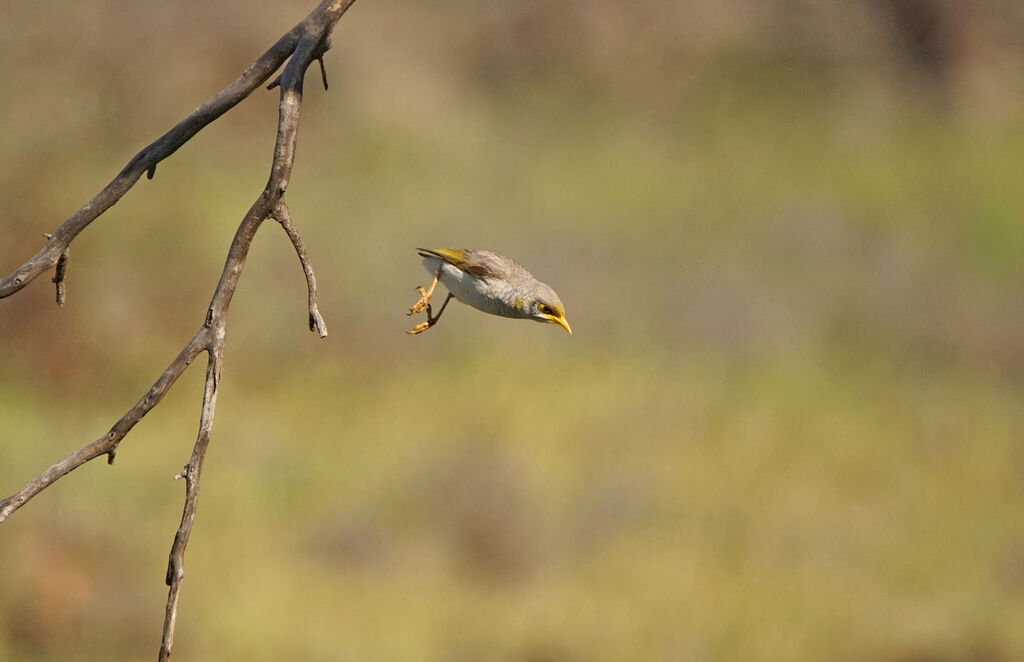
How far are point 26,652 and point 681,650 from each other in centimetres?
1309

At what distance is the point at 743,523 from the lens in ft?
99.0

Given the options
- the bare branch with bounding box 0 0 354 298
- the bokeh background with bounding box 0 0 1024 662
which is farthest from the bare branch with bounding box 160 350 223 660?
the bokeh background with bounding box 0 0 1024 662

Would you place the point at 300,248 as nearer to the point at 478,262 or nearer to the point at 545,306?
the point at 478,262

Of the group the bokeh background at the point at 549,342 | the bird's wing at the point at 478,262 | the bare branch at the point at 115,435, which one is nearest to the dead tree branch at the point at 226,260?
the bare branch at the point at 115,435

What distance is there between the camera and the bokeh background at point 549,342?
90.1ft

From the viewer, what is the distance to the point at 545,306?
4.69 meters

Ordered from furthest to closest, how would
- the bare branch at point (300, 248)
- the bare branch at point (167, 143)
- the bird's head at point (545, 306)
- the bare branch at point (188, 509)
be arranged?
the bird's head at point (545, 306) < the bare branch at point (167, 143) < the bare branch at point (300, 248) < the bare branch at point (188, 509)

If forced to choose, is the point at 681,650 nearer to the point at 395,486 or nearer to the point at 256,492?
the point at 395,486

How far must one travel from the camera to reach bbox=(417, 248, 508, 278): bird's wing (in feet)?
15.4

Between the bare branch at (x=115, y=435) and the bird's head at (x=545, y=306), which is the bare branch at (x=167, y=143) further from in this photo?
the bird's head at (x=545, y=306)

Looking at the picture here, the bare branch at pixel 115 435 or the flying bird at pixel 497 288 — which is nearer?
the bare branch at pixel 115 435

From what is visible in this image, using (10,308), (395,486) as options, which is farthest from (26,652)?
(10,308)

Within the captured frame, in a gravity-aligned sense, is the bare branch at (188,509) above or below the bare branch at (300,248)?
below

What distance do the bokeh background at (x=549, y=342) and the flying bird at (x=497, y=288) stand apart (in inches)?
795
